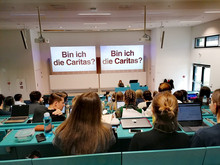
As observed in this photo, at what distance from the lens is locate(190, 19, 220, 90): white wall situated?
19.0 ft

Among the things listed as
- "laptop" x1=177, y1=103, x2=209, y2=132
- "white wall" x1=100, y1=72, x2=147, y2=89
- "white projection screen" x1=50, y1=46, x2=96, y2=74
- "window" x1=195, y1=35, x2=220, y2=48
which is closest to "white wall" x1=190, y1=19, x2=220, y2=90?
"window" x1=195, y1=35, x2=220, y2=48

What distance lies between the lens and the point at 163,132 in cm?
117

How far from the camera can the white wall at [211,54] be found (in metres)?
5.78

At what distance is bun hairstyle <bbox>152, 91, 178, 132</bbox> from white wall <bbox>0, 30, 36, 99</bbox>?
24.1ft

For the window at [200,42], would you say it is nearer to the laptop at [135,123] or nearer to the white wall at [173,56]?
the white wall at [173,56]

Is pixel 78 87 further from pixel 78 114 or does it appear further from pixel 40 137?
pixel 78 114

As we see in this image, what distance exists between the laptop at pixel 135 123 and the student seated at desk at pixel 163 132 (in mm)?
536

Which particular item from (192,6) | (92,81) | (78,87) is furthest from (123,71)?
(192,6)

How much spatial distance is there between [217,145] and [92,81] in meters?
7.23

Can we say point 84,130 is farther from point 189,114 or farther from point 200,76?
point 200,76

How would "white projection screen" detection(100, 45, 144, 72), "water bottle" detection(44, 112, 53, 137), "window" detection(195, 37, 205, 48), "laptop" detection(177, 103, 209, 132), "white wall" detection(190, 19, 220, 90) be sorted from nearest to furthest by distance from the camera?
"water bottle" detection(44, 112, 53, 137), "laptop" detection(177, 103, 209, 132), "white wall" detection(190, 19, 220, 90), "window" detection(195, 37, 205, 48), "white projection screen" detection(100, 45, 144, 72)

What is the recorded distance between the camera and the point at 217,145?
4.21ft

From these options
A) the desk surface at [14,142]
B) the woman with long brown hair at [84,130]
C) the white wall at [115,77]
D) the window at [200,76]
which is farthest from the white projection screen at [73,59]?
the woman with long brown hair at [84,130]

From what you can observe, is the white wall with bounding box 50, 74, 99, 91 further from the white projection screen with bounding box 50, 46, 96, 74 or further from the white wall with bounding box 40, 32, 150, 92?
the white projection screen with bounding box 50, 46, 96, 74
